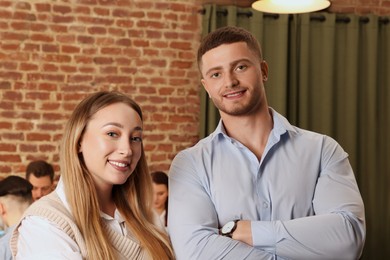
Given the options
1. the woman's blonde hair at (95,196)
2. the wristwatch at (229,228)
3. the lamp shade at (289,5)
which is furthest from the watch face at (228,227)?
the lamp shade at (289,5)

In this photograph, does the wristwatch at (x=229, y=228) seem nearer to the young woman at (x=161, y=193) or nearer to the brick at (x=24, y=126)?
the young woman at (x=161, y=193)

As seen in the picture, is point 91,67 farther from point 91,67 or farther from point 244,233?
point 244,233

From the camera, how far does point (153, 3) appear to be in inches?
246

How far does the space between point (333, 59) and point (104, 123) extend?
170 inches

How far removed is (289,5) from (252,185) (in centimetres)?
263

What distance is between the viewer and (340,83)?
647 cm

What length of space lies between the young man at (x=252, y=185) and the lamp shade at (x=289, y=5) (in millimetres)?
2272

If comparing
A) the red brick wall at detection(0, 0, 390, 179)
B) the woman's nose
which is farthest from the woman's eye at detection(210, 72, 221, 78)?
A: the red brick wall at detection(0, 0, 390, 179)

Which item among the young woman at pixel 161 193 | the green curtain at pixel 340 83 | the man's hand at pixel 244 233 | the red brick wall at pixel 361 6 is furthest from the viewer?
the red brick wall at pixel 361 6

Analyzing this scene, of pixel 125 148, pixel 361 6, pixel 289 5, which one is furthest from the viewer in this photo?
pixel 361 6

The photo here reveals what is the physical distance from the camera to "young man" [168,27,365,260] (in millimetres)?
2475

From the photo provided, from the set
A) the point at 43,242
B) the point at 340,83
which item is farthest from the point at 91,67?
the point at 43,242

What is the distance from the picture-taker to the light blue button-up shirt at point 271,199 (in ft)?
8.11

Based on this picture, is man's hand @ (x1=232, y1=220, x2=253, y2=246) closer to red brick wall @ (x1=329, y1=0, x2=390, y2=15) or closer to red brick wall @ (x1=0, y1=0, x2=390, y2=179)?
red brick wall @ (x1=0, y1=0, x2=390, y2=179)
